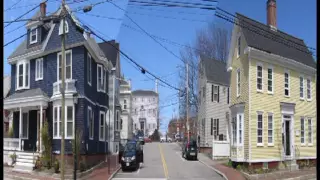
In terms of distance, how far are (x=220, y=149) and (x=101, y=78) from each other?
5.31 m

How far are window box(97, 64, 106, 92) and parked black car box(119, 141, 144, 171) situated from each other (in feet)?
7.14

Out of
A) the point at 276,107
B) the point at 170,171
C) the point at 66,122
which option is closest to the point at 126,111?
the point at 170,171

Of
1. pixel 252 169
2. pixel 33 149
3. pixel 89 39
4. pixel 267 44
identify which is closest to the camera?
pixel 267 44

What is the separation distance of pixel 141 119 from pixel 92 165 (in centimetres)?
274

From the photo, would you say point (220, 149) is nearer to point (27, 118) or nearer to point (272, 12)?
point (272, 12)

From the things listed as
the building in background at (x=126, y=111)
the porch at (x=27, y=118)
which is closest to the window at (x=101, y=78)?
the building in background at (x=126, y=111)

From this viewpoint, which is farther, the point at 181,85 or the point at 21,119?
the point at 21,119

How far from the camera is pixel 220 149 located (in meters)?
16.9

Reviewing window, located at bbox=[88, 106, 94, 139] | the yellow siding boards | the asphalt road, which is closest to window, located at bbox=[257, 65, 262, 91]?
the yellow siding boards

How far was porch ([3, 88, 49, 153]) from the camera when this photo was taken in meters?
18.2

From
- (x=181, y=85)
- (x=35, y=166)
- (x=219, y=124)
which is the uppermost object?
(x=181, y=85)

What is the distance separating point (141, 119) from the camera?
1275 centimetres

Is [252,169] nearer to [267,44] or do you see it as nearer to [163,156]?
[267,44]

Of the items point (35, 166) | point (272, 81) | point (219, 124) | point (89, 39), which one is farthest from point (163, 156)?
point (272, 81)
